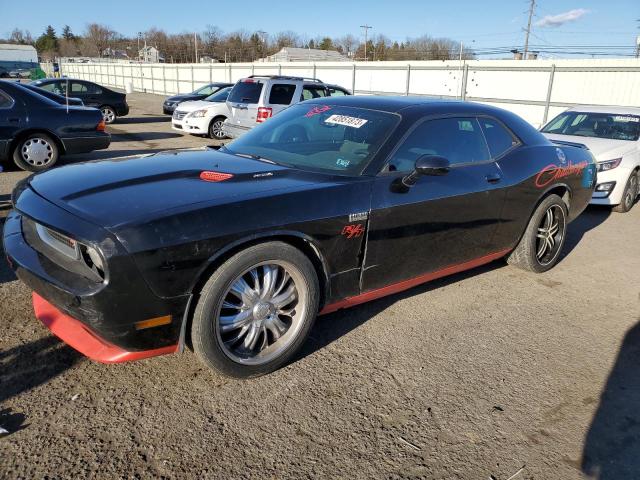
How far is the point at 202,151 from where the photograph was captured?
4.09 metres

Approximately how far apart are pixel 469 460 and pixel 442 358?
3.09 feet

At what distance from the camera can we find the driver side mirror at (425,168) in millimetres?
3312

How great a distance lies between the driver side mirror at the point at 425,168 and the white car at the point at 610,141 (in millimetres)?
4790

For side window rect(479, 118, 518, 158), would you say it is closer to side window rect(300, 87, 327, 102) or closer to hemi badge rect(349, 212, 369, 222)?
hemi badge rect(349, 212, 369, 222)

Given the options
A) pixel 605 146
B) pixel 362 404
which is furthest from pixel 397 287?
pixel 605 146

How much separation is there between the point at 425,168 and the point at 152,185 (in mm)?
1668

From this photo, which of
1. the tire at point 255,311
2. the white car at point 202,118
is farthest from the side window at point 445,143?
the white car at point 202,118

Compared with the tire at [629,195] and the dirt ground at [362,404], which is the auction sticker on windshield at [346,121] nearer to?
the dirt ground at [362,404]

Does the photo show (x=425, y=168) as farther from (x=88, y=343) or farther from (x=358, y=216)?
(x=88, y=343)

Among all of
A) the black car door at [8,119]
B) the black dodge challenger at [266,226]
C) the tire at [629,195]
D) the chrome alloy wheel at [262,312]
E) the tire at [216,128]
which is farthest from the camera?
the tire at [216,128]

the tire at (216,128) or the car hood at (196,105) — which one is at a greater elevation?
the car hood at (196,105)

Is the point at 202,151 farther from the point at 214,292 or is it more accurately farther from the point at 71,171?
the point at 214,292

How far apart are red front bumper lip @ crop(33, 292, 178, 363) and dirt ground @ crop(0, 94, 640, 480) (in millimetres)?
266

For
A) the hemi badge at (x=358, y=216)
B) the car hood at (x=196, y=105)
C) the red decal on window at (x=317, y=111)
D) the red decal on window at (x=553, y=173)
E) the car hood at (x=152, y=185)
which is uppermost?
the red decal on window at (x=317, y=111)
